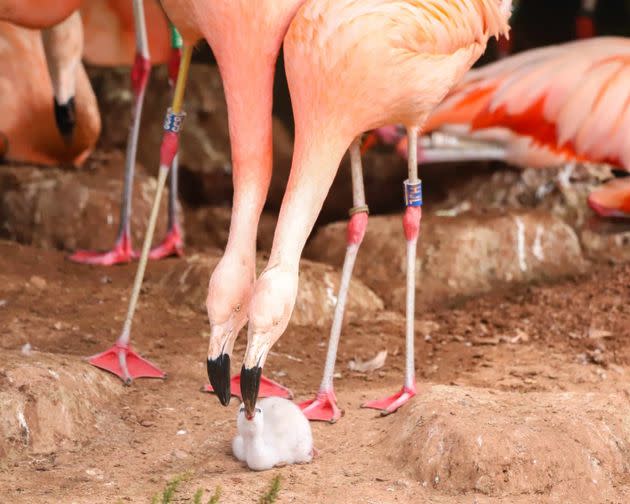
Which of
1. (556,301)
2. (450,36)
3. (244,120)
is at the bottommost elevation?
(556,301)

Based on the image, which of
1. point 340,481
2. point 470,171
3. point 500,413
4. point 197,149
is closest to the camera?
point 340,481

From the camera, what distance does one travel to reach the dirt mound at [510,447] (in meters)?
3.27

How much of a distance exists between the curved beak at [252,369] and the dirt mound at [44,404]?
0.70 metres

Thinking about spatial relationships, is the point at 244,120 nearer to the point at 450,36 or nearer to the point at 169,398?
the point at 450,36

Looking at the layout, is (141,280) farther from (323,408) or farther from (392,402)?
(392,402)

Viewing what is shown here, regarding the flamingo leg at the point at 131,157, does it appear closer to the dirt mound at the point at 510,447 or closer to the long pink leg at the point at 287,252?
the long pink leg at the point at 287,252

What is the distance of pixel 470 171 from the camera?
6.86 metres

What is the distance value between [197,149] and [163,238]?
150cm

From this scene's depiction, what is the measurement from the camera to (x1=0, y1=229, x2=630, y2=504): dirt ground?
325 centimetres

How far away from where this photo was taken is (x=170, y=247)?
18.2 ft

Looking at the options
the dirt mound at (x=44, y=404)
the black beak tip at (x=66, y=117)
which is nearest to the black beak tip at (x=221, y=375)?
the dirt mound at (x=44, y=404)

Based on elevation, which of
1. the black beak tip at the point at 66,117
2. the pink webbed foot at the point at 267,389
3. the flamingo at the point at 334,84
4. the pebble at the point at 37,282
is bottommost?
the pink webbed foot at the point at 267,389

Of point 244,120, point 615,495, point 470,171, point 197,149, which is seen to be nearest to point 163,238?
point 197,149

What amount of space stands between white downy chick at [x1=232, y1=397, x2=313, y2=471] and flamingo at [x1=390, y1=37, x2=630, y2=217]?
7.83 feet
